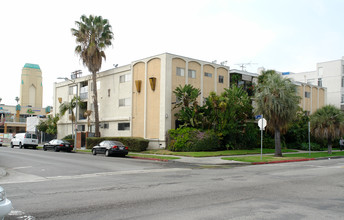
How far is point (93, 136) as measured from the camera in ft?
129

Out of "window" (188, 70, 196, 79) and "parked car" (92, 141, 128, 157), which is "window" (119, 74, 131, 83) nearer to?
"window" (188, 70, 196, 79)

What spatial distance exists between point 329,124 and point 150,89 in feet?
58.5

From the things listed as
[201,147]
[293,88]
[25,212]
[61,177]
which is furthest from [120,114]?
[25,212]

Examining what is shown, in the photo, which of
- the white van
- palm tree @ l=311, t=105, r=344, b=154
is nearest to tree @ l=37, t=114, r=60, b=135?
the white van

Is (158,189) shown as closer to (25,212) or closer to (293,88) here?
(25,212)

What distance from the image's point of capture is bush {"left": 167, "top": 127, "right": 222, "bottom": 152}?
92.7 feet

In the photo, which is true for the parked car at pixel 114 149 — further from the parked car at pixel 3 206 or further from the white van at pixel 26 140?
the parked car at pixel 3 206

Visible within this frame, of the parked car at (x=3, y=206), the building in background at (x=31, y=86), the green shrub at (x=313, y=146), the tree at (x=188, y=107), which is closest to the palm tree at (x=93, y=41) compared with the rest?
the tree at (x=188, y=107)

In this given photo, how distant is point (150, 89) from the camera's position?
1300 inches

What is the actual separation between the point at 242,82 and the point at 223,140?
10743 mm

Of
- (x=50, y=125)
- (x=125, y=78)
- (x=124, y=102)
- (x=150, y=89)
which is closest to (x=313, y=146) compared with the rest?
(x=150, y=89)

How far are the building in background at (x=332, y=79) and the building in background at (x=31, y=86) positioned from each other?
76.4 m

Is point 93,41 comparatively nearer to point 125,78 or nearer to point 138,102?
point 125,78

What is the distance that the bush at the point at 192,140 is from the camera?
28.3m
